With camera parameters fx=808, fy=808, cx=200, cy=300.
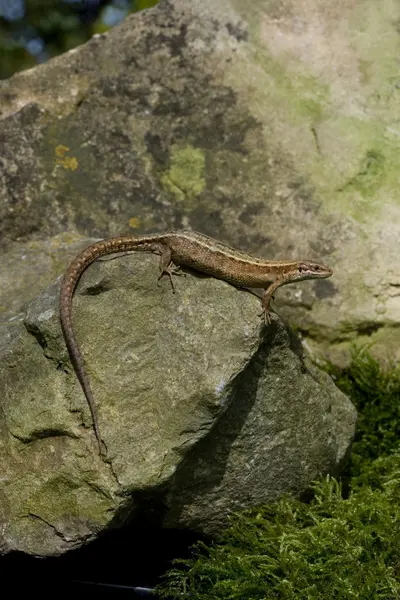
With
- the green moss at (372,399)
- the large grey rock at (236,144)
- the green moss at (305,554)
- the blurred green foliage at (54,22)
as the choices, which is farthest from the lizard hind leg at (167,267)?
the blurred green foliage at (54,22)

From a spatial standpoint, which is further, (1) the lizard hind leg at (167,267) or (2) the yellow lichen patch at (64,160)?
(2) the yellow lichen patch at (64,160)

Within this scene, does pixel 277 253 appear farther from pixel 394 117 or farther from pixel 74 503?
pixel 74 503

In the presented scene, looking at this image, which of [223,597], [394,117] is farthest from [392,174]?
[223,597]

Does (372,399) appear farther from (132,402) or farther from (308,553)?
(132,402)

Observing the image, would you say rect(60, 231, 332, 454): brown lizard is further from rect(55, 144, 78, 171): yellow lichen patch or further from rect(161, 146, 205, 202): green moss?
rect(55, 144, 78, 171): yellow lichen patch

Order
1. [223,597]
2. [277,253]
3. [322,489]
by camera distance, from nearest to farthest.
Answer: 1. [223,597]
2. [322,489]
3. [277,253]

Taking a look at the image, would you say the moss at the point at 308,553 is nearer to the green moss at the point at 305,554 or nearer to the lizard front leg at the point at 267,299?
the green moss at the point at 305,554

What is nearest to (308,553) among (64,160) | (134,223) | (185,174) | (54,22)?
(134,223)
